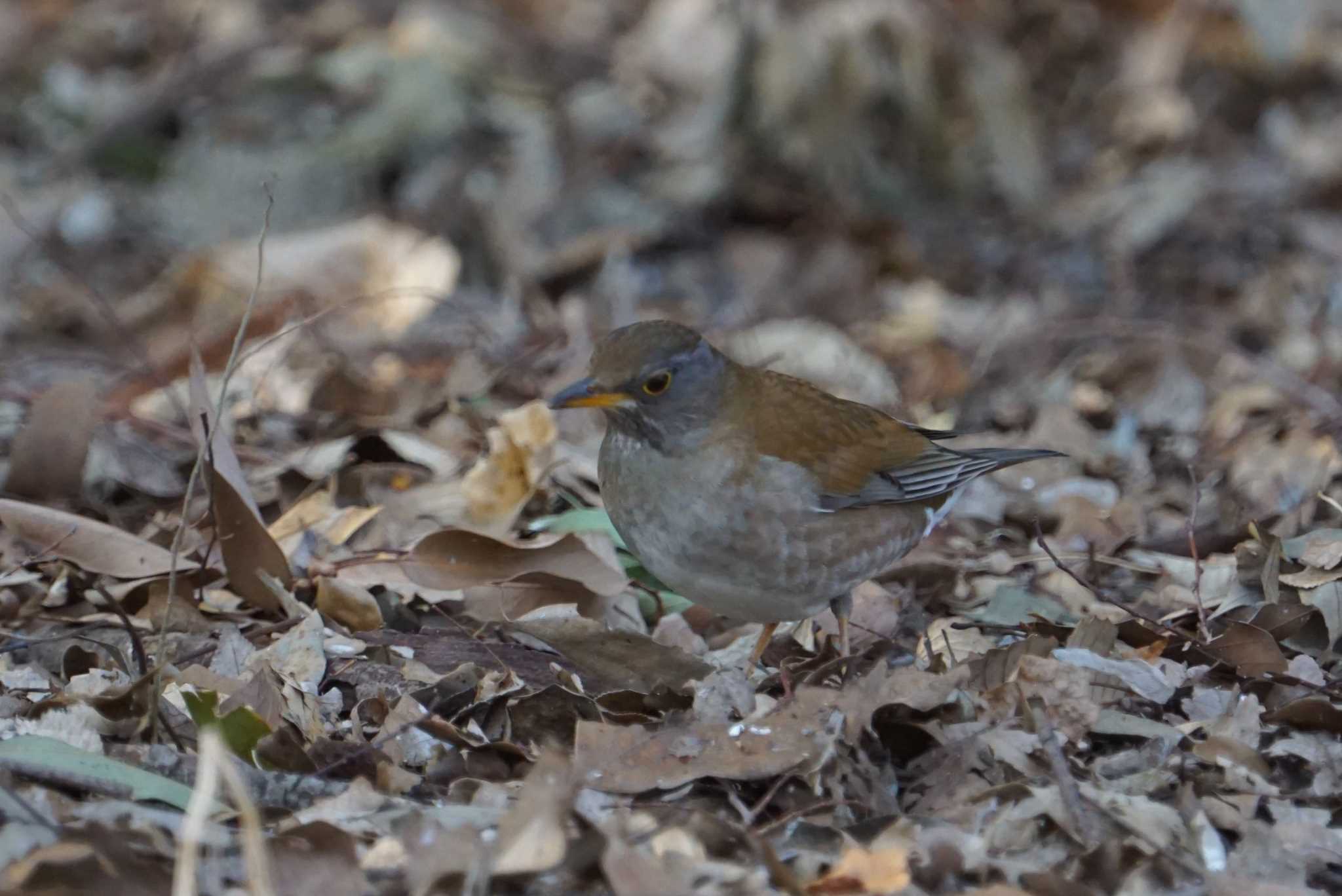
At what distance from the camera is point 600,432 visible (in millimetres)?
7129

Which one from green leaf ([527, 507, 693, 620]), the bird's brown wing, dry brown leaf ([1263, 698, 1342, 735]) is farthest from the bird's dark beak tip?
dry brown leaf ([1263, 698, 1342, 735])

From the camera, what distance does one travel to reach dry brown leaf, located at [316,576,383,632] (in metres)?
5.22

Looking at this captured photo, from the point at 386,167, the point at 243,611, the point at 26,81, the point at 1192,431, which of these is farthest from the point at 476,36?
the point at 243,611

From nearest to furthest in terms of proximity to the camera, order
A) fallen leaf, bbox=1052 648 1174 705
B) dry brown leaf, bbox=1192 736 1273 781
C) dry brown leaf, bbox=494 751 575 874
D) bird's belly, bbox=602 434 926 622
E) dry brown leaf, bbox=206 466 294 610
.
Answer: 1. dry brown leaf, bbox=494 751 575 874
2. dry brown leaf, bbox=1192 736 1273 781
3. fallen leaf, bbox=1052 648 1174 705
4. bird's belly, bbox=602 434 926 622
5. dry brown leaf, bbox=206 466 294 610

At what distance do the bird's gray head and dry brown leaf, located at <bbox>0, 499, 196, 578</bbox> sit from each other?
1.52m

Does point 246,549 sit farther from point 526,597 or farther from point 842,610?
point 842,610

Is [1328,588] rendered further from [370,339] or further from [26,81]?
[26,81]

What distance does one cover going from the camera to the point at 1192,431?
25.3ft

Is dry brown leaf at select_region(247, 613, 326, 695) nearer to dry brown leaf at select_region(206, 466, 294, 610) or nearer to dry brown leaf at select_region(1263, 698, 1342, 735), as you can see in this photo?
dry brown leaf at select_region(206, 466, 294, 610)

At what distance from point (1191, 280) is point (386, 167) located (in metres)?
5.38

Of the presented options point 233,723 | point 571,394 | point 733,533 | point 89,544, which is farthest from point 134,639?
point 733,533

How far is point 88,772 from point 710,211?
7470mm

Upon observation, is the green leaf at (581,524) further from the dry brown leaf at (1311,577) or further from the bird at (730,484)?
the dry brown leaf at (1311,577)

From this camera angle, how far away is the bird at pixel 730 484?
16.0 ft
